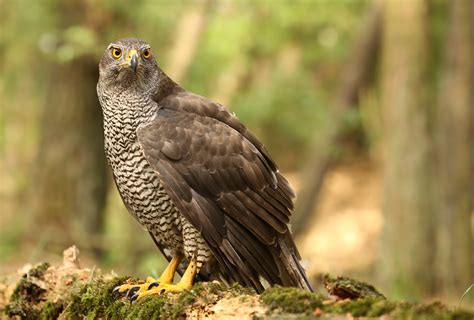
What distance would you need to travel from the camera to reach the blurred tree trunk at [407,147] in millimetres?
10086

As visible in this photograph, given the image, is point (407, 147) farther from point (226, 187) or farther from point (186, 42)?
point (226, 187)

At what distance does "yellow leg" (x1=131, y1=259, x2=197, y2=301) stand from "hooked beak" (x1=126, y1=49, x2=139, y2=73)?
4.35 feet

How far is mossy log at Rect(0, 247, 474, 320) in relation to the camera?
298 cm

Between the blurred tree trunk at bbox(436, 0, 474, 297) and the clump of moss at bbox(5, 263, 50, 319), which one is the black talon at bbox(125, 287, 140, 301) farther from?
the blurred tree trunk at bbox(436, 0, 474, 297)

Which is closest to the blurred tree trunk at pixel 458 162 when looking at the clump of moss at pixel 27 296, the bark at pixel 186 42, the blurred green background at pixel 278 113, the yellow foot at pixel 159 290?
the blurred green background at pixel 278 113

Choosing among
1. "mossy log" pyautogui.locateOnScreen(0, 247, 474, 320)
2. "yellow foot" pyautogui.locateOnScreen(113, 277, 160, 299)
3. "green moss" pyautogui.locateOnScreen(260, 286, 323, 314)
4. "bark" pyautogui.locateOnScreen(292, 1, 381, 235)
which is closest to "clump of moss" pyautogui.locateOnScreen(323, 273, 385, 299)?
"mossy log" pyautogui.locateOnScreen(0, 247, 474, 320)

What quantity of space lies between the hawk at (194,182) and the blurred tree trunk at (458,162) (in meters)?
4.96

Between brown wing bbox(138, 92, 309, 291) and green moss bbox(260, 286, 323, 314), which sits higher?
brown wing bbox(138, 92, 309, 291)

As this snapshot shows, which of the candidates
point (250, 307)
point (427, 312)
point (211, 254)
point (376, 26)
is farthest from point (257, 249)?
point (376, 26)

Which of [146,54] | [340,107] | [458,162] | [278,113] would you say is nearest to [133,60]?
[146,54]

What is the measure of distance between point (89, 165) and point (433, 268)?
510cm

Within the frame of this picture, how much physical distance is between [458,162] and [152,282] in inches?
230

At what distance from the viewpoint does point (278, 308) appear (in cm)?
321

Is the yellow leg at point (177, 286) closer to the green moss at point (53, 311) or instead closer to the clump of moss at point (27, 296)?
the green moss at point (53, 311)
